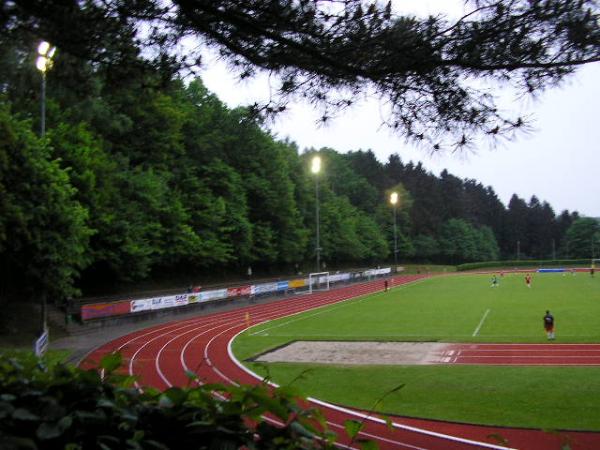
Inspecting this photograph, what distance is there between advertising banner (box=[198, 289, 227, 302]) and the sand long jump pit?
1395cm

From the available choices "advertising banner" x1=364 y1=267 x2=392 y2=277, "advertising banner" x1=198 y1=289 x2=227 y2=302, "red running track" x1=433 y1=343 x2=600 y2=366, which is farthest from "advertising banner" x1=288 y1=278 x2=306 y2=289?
"red running track" x1=433 y1=343 x2=600 y2=366

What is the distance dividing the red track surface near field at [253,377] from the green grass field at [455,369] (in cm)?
56

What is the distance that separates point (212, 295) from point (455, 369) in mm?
23494

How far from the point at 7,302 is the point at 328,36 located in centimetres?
Result: 2677

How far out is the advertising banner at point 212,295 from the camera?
124 feet

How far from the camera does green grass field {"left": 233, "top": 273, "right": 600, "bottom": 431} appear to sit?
43.8 ft

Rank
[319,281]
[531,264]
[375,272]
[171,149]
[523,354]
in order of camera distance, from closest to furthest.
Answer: [523,354], [171,149], [319,281], [375,272], [531,264]

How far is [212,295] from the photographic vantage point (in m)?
38.9

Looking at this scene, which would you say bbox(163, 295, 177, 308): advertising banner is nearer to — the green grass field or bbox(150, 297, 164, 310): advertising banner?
bbox(150, 297, 164, 310): advertising banner

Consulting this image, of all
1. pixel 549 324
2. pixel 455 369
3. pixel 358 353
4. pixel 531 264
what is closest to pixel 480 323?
pixel 549 324

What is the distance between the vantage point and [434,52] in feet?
19.1

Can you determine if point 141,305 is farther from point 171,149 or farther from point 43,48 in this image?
point 43,48

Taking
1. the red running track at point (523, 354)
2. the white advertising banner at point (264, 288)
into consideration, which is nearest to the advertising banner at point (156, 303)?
the white advertising banner at point (264, 288)

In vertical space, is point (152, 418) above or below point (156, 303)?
above
